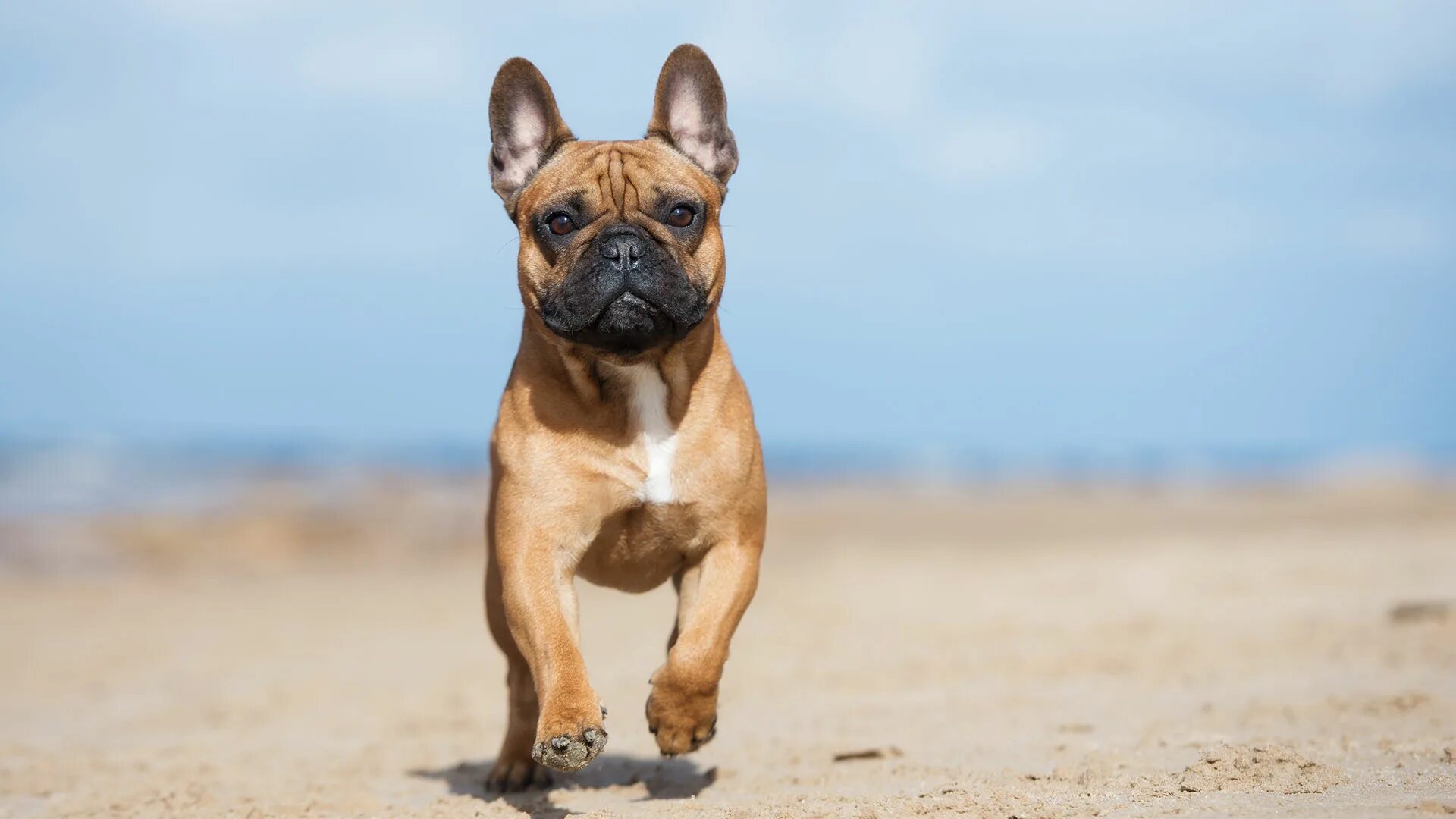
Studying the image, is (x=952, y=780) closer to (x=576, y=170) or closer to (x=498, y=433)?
(x=498, y=433)

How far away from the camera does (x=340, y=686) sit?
32.6 feet

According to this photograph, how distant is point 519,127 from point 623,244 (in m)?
1.08

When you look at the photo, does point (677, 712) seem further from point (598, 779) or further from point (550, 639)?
point (598, 779)

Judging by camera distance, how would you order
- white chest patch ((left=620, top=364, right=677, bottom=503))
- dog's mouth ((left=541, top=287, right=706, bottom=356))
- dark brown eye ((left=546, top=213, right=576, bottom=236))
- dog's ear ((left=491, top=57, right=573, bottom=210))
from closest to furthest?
dog's mouth ((left=541, top=287, right=706, bottom=356)) → white chest patch ((left=620, top=364, right=677, bottom=503)) → dark brown eye ((left=546, top=213, right=576, bottom=236)) → dog's ear ((left=491, top=57, right=573, bottom=210))

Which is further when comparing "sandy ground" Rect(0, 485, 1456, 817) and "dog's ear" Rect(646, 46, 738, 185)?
"dog's ear" Rect(646, 46, 738, 185)

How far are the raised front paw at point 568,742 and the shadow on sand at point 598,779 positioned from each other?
2.42 ft

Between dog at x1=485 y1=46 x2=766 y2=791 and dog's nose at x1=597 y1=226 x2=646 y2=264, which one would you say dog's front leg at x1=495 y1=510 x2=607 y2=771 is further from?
dog's nose at x1=597 y1=226 x2=646 y2=264

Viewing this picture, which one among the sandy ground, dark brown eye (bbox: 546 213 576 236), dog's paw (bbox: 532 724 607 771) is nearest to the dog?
dark brown eye (bbox: 546 213 576 236)

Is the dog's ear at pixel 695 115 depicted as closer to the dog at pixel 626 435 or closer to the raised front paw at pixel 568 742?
the dog at pixel 626 435

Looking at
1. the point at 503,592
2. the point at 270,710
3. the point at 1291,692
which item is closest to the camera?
the point at 503,592

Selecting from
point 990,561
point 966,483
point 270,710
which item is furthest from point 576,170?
point 966,483

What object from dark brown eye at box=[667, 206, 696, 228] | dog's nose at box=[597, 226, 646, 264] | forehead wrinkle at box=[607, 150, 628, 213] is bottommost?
dog's nose at box=[597, 226, 646, 264]

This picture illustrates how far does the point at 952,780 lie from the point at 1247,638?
15.2 ft

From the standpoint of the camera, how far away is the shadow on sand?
224 inches
